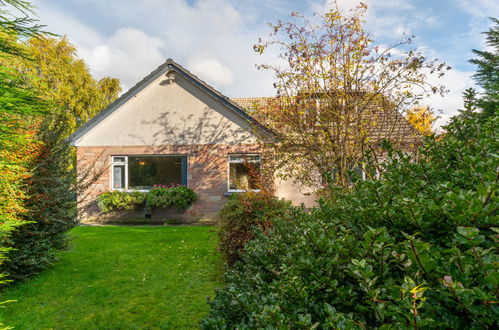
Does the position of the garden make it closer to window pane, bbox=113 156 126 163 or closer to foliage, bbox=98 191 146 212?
foliage, bbox=98 191 146 212

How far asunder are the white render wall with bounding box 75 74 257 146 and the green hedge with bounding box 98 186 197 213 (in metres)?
2.13

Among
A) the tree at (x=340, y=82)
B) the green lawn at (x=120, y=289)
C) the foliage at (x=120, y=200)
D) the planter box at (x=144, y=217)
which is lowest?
the green lawn at (x=120, y=289)

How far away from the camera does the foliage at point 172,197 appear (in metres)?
11.7

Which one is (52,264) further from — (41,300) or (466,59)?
(466,59)

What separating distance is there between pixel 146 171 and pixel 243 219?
8343 mm

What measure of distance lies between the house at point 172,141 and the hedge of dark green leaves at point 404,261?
9.89 metres

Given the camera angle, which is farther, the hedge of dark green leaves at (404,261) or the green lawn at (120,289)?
the green lawn at (120,289)

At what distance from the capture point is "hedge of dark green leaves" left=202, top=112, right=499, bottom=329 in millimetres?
1031

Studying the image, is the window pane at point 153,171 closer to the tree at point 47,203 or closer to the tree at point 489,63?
the tree at point 47,203

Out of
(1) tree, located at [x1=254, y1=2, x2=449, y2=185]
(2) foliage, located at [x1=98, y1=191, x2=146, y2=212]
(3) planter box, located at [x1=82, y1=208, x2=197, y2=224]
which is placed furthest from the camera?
(3) planter box, located at [x1=82, y1=208, x2=197, y2=224]

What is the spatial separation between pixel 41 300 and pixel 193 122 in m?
8.68

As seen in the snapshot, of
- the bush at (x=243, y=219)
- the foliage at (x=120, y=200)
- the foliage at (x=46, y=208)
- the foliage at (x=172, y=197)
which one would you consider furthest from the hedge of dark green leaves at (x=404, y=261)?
the foliage at (x=120, y=200)

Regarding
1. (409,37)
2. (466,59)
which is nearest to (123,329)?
(409,37)

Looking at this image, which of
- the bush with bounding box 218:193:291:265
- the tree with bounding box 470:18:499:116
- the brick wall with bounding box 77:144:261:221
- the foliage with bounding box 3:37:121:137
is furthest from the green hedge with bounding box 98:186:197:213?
the tree with bounding box 470:18:499:116
